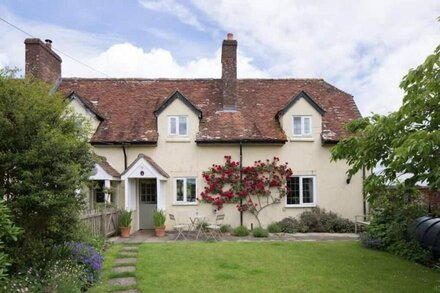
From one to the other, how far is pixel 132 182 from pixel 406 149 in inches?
575

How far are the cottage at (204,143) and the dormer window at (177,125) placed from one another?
5cm

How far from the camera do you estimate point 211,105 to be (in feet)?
69.8

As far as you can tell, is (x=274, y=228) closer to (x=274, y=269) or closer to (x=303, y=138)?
(x=303, y=138)

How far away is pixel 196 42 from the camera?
55.2ft

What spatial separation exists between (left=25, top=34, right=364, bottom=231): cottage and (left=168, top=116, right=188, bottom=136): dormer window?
0.05 m

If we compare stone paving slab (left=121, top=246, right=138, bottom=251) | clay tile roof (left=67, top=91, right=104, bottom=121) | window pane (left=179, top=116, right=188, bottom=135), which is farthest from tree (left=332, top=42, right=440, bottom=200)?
clay tile roof (left=67, top=91, right=104, bottom=121)

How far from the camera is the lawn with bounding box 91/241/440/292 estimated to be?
358 inches

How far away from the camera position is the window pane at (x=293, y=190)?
19.9 meters

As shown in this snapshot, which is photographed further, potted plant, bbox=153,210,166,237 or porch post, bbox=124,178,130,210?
porch post, bbox=124,178,130,210

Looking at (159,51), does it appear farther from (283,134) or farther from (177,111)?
(283,134)

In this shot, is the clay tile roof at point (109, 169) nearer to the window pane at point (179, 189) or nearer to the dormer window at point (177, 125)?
the window pane at point (179, 189)

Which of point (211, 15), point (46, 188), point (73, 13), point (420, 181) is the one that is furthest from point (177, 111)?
point (420, 181)

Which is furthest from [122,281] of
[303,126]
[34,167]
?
[303,126]

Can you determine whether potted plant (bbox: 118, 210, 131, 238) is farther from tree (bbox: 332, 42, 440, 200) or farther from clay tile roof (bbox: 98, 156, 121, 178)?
tree (bbox: 332, 42, 440, 200)
